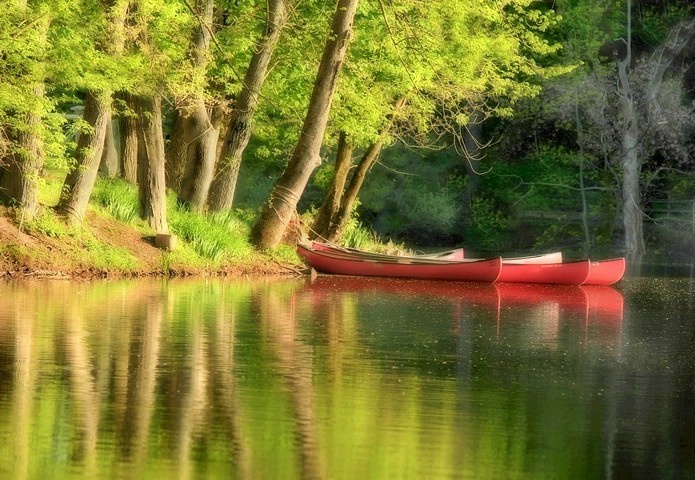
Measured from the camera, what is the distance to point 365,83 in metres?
36.1

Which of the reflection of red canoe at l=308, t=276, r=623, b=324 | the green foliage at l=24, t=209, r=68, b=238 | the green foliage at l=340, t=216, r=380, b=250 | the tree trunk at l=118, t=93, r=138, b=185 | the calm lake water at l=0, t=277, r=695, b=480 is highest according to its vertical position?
the tree trunk at l=118, t=93, r=138, b=185

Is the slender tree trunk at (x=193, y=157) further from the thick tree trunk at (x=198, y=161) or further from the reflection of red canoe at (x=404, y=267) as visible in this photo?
the reflection of red canoe at (x=404, y=267)

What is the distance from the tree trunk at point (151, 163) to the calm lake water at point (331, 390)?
236 inches

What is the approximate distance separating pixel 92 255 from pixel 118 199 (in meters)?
2.39

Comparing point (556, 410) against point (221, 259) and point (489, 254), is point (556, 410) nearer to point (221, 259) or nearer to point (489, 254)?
point (221, 259)

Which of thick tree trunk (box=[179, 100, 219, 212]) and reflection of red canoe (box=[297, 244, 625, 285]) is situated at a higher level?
thick tree trunk (box=[179, 100, 219, 212])

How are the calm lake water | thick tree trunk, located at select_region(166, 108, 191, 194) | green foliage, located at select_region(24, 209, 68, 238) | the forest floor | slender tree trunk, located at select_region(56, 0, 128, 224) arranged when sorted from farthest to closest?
thick tree trunk, located at select_region(166, 108, 191, 194), slender tree trunk, located at select_region(56, 0, 128, 224), green foliage, located at select_region(24, 209, 68, 238), the forest floor, the calm lake water

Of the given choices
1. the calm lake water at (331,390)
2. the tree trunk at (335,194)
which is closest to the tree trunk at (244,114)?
the tree trunk at (335,194)

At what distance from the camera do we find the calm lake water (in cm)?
1020

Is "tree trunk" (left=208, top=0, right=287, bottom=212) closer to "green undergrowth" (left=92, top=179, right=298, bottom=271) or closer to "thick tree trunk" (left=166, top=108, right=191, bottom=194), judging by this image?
"green undergrowth" (left=92, top=179, right=298, bottom=271)

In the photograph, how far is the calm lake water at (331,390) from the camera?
10.2 m

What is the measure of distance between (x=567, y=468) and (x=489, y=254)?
40.6m

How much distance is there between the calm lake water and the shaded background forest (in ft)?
13.4

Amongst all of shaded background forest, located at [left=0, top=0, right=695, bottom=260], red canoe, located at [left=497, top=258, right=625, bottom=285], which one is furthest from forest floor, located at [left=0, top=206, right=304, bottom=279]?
red canoe, located at [left=497, top=258, right=625, bottom=285]
